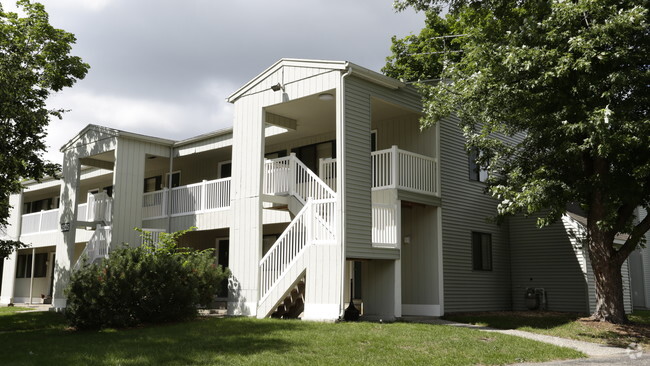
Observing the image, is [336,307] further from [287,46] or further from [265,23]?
[287,46]

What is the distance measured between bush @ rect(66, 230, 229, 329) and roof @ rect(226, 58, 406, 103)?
18.0 ft

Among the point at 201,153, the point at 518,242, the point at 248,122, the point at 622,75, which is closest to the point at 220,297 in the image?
the point at 201,153

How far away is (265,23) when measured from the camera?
14094 mm

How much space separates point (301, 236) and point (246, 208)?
8.56ft

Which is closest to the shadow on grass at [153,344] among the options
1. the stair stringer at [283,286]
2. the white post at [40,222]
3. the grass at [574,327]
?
the stair stringer at [283,286]

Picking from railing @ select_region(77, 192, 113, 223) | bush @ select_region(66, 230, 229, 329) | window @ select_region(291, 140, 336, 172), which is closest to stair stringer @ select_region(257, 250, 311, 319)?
bush @ select_region(66, 230, 229, 329)

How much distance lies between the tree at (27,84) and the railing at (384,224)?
10783mm

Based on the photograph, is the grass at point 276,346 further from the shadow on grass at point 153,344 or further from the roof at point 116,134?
the roof at point 116,134

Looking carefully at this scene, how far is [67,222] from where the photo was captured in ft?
75.4

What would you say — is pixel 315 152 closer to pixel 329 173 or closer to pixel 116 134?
pixel 329 173

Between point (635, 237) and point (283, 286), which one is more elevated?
point (635, 237)

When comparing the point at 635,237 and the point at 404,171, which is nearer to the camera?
the point at 635,237

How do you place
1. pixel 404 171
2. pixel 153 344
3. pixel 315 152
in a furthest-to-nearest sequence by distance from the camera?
pixel 315 152
pixel 404 171
pixel 153 344

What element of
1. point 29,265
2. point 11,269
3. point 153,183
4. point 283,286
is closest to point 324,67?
point 283,286
